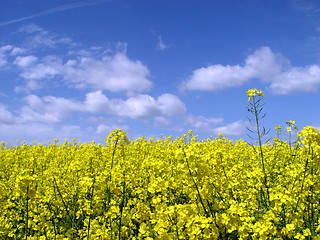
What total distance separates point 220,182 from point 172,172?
2534 millimetres

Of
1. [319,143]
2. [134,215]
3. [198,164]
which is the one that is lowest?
[134,215]

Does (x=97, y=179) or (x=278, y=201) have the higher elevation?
(x=97, y=179)

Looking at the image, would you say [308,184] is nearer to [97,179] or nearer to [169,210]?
[169,210]

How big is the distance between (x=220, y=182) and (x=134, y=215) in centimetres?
131

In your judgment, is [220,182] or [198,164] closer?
[198,164]

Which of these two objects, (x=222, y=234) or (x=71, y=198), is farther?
(x=71, y=198)

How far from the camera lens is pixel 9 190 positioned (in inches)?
261

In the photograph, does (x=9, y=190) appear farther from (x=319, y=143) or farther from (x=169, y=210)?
(x=319, y=143)

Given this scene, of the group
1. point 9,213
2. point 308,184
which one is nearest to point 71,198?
point 9,213

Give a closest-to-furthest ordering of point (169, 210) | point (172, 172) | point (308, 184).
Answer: point (169, 210) < point (308, 184) < point (172, 172)

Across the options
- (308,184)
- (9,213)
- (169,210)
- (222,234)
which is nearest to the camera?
(169,210)

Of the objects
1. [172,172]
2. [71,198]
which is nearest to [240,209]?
[172,172]

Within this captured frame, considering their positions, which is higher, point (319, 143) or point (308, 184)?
point (319, 143)

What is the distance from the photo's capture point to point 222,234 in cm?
346
